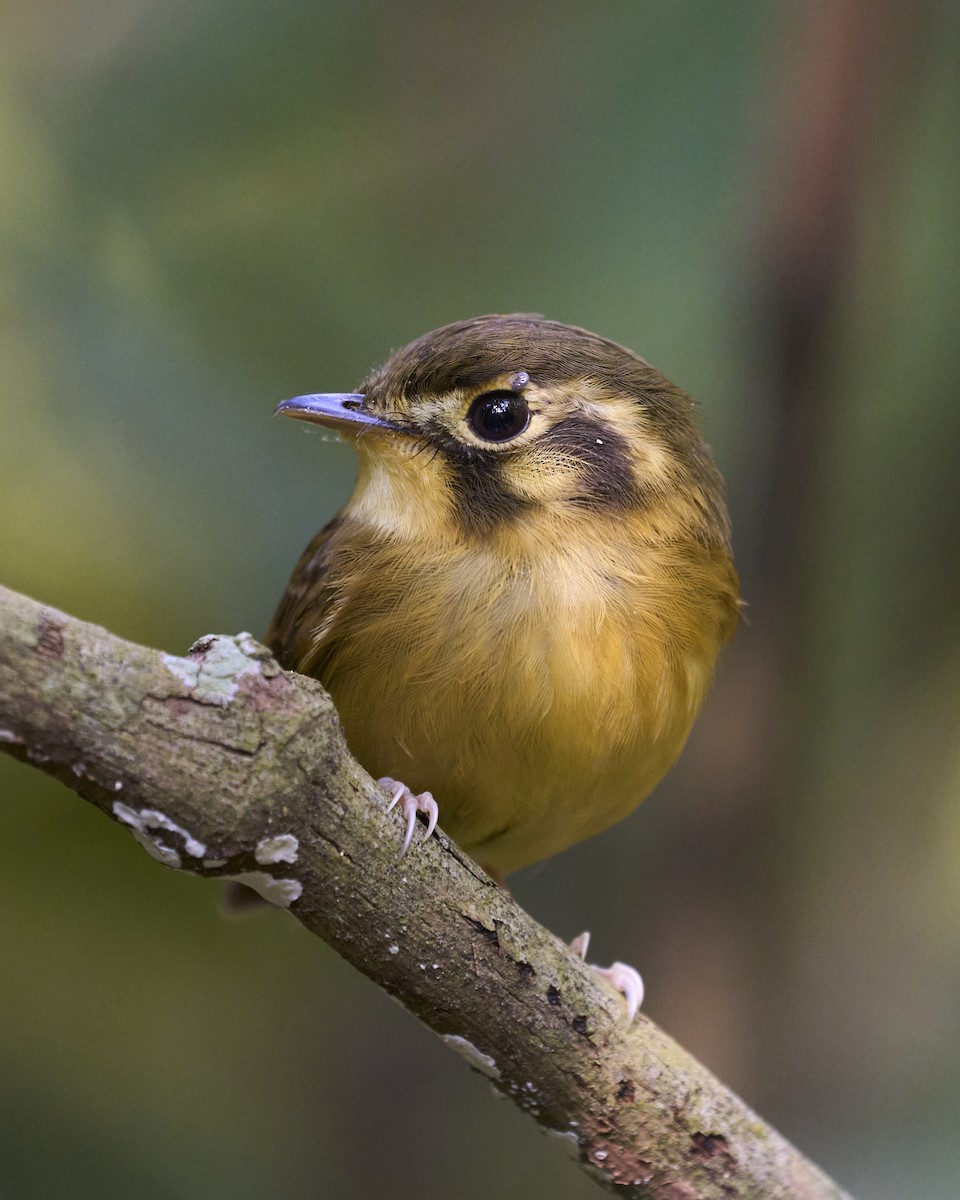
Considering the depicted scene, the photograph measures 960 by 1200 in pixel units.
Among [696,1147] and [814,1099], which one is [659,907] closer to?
[814,1099]

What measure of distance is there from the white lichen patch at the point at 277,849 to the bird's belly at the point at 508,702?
74 cm

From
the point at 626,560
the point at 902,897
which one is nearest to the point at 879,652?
the point at 902,897

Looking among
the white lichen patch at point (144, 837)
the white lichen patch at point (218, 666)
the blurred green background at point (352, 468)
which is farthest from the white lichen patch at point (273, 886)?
the blurred green background at point (352, 468)

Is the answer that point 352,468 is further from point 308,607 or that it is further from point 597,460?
Result: point 597,460

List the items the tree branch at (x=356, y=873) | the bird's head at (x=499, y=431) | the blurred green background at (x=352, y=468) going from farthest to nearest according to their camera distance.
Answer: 1. the blurred green background at (x=352, y=468)
2. the bird's head at (x=499, y=431)
3. the tree branch at (x=356, y=873)

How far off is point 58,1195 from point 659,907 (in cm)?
198

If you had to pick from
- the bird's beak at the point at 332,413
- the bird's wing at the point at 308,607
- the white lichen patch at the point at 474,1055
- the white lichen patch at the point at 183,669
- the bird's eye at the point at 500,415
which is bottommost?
the white lichen patch at the point at 183,669

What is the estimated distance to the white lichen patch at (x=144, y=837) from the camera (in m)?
1.82

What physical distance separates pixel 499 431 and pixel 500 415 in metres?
0.04

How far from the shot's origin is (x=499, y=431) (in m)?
2.89

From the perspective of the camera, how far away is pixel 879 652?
4.61m

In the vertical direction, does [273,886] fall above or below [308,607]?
below

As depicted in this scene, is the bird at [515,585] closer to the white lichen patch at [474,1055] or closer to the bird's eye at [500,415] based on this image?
the bird's eye at [500,415]

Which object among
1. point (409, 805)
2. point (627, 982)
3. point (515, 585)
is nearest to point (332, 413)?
point (515, 585)
